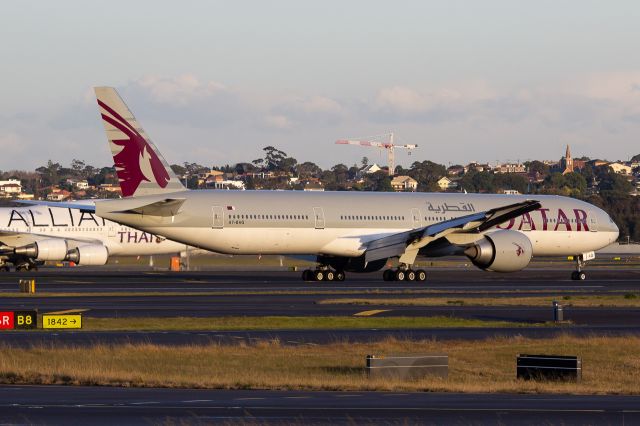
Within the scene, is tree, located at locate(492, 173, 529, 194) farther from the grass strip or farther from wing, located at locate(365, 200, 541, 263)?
the grass strip

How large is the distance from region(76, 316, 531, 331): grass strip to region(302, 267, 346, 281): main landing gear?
2326 centimetres

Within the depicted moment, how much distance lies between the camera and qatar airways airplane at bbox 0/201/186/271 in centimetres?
7038

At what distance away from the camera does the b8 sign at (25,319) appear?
3350 cm

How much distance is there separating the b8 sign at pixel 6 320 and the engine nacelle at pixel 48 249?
1436 inches

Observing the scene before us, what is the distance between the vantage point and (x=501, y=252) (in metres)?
58.1

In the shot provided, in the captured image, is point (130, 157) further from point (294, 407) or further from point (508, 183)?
point (508, 183)

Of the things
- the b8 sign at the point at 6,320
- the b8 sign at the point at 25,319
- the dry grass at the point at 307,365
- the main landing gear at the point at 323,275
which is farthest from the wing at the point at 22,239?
the dry grass at the point at 307,365

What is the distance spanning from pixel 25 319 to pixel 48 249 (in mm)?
36872

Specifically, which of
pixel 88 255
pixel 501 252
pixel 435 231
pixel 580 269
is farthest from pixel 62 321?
pixel 580 269

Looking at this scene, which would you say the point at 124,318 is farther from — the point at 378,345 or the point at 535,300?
the point at 535,300

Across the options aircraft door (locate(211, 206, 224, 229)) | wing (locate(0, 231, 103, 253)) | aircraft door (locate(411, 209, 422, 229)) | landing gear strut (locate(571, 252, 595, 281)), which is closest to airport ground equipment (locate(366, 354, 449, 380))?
aircraft door (locate(211, 206, 224, 229))

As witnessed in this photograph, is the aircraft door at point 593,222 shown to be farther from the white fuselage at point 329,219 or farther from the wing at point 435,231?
the wing at point 435,231

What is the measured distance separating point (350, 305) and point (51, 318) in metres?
12.5

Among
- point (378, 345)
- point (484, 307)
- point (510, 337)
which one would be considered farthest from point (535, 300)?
point (378, 345)
